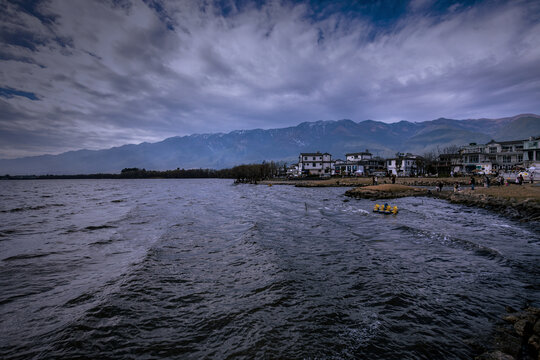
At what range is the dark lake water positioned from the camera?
588 centimetres

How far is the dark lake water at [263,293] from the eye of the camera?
19.3ft

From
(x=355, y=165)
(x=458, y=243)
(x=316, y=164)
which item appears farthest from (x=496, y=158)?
(x=458, y=243)

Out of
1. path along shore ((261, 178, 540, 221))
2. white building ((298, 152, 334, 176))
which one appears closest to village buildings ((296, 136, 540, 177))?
white building ((298, 152, 334, 176))

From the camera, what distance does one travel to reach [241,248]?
1402cm

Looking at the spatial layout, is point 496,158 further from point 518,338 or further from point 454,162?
point 518,338

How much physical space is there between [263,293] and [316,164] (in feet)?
386

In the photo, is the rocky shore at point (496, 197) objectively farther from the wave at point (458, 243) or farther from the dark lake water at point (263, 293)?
the wave at point (458, 243)

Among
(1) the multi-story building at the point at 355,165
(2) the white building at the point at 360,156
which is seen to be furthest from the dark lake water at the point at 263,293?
(2) the white building at the point at 360,156

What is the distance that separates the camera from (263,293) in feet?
27.9

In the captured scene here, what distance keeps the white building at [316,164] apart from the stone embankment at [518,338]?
115739 mm

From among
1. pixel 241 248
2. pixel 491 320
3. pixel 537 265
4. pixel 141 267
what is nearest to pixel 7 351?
pixel 141 267

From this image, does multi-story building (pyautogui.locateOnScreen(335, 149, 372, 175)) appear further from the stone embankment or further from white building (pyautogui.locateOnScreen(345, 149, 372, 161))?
the stone embankment

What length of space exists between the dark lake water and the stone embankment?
0.36 metres

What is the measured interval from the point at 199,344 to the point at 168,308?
92.3 inches
